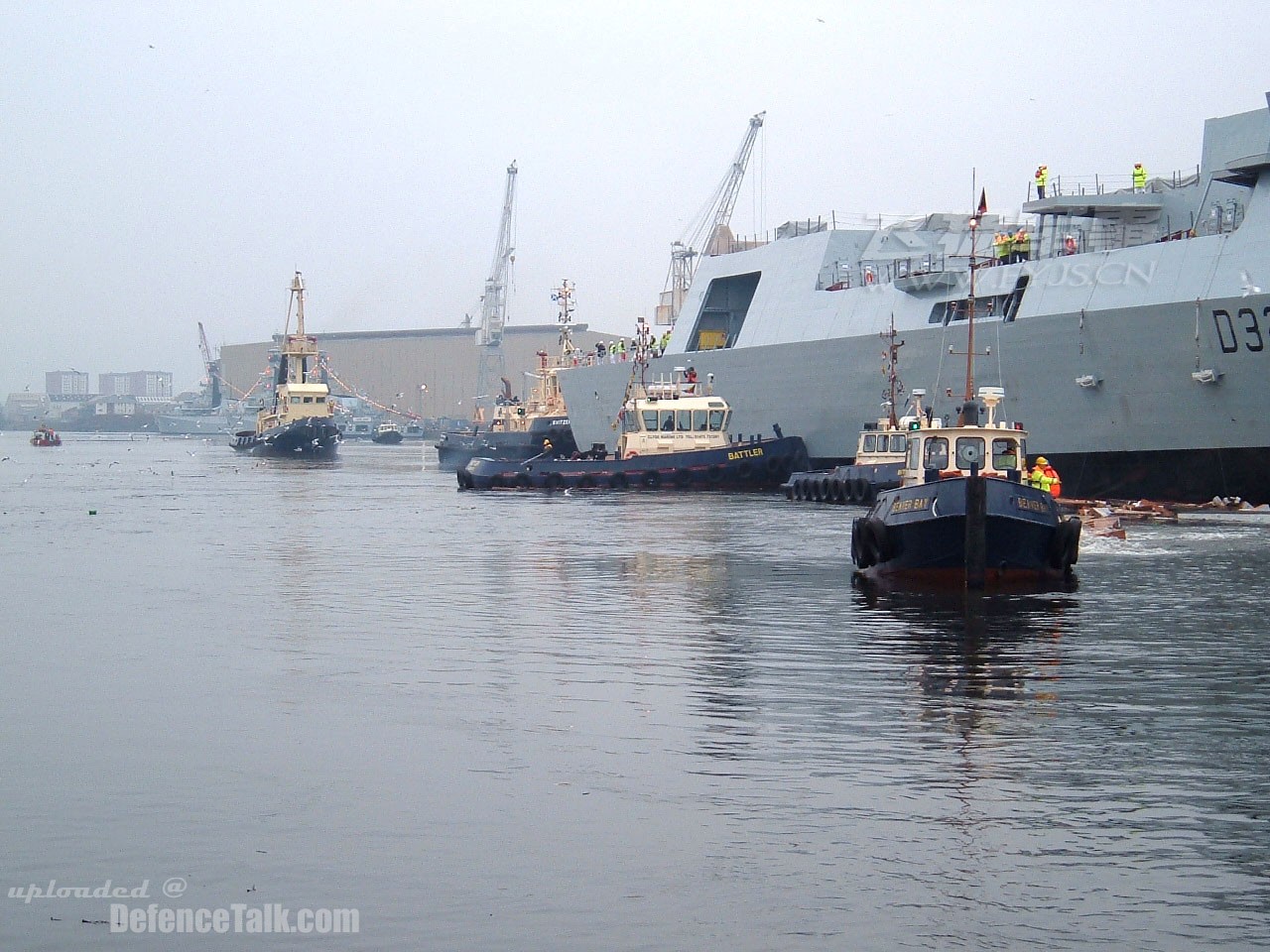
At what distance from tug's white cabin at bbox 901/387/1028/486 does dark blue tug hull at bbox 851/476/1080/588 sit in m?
1.06

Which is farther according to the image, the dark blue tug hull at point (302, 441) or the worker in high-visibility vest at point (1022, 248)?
the dark blue tug hull at point (302, 441)

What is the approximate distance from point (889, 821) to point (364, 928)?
3042mm

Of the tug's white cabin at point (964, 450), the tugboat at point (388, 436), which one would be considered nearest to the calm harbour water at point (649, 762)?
the tug's white cabin at point (964, 450)

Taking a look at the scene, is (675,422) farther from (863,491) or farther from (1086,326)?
(1086,326)

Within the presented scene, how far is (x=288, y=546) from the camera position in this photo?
2794 centimetres

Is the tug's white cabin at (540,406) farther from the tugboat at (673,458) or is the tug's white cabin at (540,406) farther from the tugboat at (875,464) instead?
the tugboat at (875,464)

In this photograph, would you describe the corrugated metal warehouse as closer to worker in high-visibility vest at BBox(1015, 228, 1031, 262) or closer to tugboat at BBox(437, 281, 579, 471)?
tugboat at BBox(437, 281, 579, 471)

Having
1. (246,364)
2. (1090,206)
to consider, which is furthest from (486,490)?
(246,364)

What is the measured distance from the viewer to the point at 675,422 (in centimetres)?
4866

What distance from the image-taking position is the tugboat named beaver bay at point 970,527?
1908 cm

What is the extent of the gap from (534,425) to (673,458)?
2531cm

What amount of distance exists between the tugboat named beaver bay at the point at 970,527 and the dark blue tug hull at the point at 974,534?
0.01 meters

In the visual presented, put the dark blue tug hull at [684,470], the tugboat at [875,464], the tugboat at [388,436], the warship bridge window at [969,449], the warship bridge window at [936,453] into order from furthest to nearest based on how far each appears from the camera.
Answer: the tugboat at [388,436], the dark blue tug hull at [684,470], the tugboat at [875,464], the warship bridge window at [936,453], the warship bridge window at [969,449]

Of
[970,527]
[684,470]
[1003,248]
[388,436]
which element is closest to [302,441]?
[684,470]
